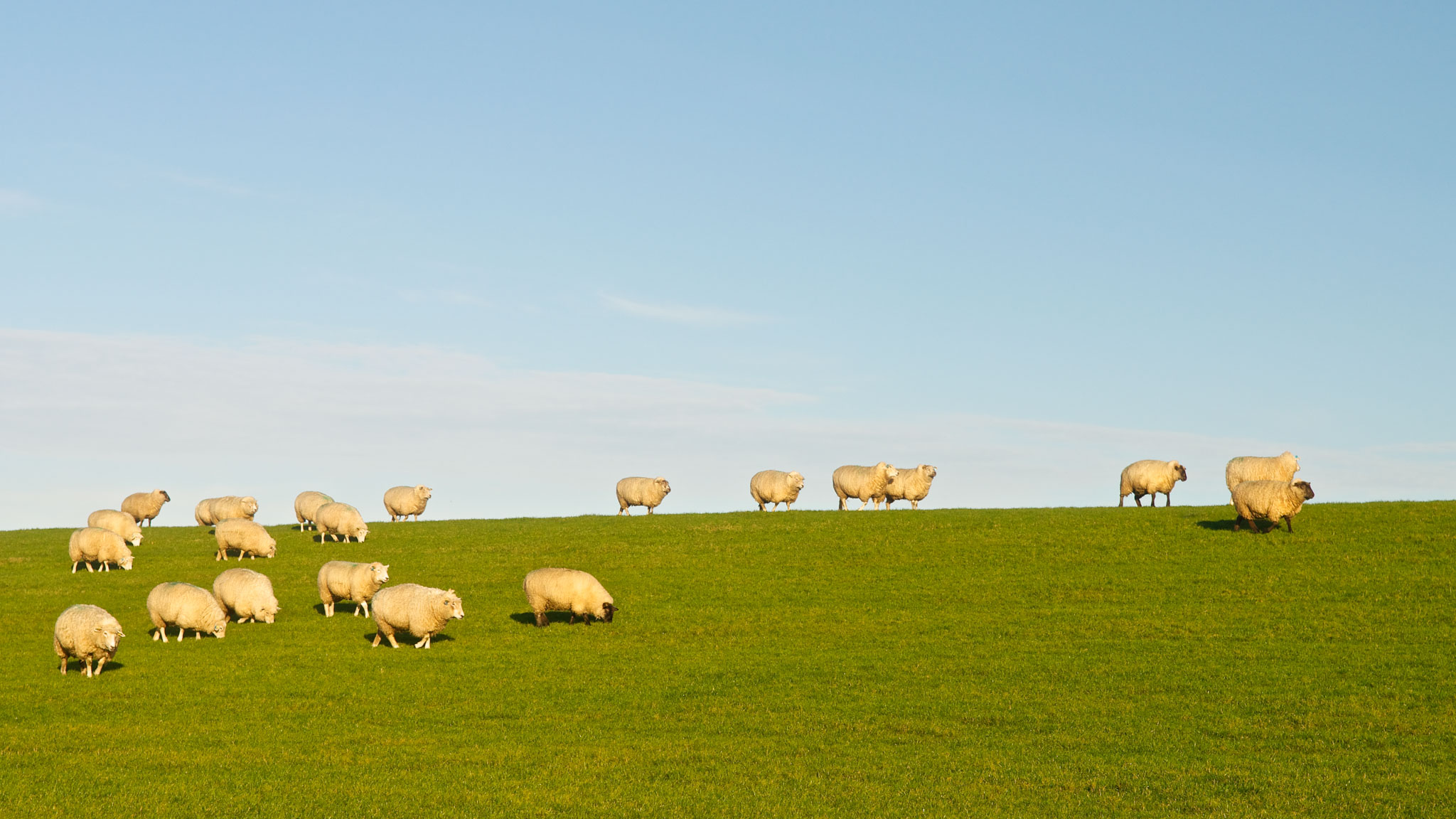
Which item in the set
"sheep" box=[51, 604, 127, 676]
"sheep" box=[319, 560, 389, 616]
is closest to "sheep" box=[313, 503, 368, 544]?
"sheep" box=[319, 560, 389, 616]

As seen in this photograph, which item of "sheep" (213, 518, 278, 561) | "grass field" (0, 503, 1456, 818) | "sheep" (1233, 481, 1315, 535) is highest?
"sheep" (1233, 481, 1315, 535)

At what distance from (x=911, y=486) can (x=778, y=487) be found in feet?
18.0

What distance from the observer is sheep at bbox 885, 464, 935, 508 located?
48969mm

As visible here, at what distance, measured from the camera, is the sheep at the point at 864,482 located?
48.3 metres

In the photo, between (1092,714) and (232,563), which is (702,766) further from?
(232,563)

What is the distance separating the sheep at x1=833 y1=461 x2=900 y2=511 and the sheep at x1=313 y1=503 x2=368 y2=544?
18.7 meters

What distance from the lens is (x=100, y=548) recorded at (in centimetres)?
3697

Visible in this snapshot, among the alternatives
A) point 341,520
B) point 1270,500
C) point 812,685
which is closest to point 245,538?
point 341,520

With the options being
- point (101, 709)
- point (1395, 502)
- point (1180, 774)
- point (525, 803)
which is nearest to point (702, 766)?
point (525, 803)

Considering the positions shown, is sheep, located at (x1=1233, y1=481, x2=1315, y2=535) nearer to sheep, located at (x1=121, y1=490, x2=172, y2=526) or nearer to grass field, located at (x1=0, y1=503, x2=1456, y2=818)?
grass field, located at (x1=0, y1=503, x2=1456, y2=818)

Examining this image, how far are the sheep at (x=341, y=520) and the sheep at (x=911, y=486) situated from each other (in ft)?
68.1

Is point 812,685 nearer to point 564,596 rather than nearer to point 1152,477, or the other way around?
point 564,596

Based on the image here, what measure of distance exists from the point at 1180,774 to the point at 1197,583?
15962 millimetres

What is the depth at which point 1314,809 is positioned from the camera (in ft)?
49.4
